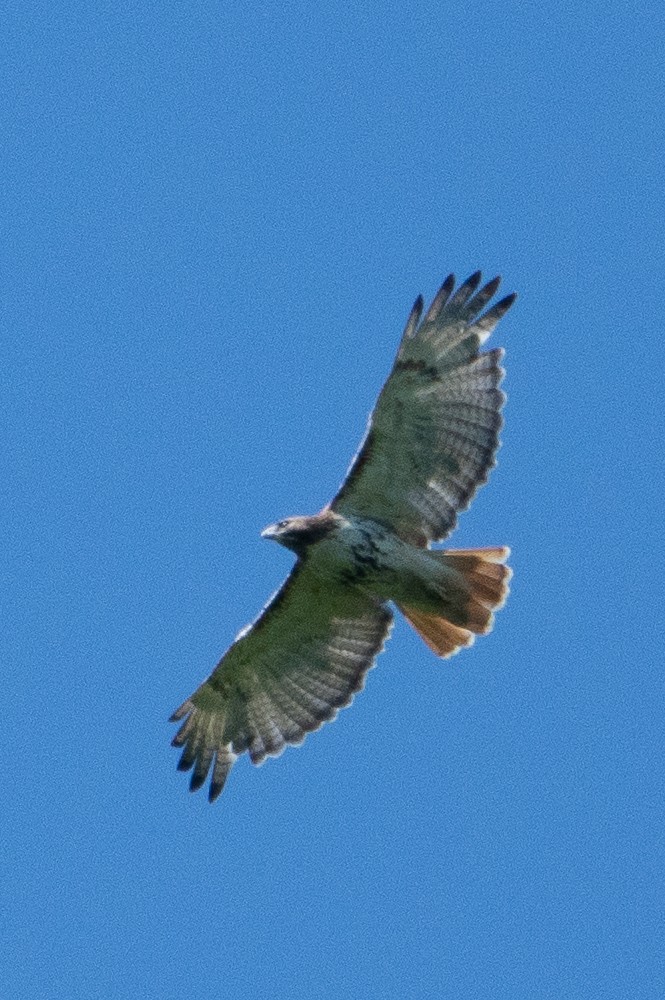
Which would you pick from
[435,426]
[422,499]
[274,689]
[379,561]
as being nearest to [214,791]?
[274,689]

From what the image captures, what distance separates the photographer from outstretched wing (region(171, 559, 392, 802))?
54.1ft

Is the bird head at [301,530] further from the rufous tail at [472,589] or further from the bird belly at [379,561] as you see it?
the rufous tail at [472,589]

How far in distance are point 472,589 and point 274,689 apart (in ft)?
6.34

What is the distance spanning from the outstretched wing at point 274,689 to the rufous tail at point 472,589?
0.86 metres

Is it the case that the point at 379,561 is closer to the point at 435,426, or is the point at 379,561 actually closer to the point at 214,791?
the point at 435,426

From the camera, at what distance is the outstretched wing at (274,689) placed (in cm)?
1648

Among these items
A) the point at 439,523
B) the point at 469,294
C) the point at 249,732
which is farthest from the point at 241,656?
the point at 469,294

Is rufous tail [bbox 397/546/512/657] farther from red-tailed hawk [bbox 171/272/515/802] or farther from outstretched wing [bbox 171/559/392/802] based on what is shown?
outstretched wing [bbox 171/559/392/802]

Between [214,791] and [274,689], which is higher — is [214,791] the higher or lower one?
the lower one

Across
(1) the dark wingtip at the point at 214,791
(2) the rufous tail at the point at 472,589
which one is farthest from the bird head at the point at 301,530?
(1) the dark wingtip at the point at 214,791

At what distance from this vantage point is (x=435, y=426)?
15.6 metres

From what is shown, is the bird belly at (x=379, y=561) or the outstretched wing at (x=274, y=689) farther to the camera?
the outstretched wing at (x=274, y=689)

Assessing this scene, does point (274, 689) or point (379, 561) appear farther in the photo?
point (274, 689)

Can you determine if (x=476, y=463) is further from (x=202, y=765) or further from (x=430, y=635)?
(x=202, y=765)
